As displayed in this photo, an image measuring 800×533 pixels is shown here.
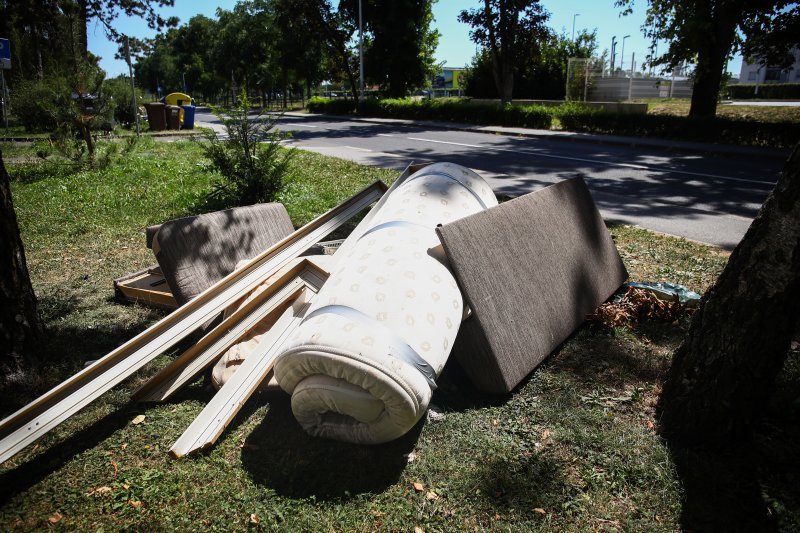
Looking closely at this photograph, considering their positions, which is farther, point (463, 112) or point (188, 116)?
point (463, 112)

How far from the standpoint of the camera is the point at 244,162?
6.87 meters

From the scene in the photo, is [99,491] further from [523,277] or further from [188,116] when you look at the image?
[188,116]

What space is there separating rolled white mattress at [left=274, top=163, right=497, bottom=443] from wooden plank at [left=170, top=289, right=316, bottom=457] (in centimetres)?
40

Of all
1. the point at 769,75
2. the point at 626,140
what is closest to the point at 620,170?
the point at 626,140

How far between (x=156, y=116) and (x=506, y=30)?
17.0 metres

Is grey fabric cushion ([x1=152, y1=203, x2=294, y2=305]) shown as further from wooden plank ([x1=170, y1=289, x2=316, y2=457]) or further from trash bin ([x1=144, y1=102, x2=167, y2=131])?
trash bin ([x1=144, y1=102, x2=167, y2=131])

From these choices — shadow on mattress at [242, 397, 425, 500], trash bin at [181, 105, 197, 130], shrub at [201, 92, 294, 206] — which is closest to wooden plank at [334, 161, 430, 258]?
shadow on mattress at [242, 397, 425, 500]

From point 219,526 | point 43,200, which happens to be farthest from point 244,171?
point 219,526

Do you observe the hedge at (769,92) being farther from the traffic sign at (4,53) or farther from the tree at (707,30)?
the traffic sign at (4,53)

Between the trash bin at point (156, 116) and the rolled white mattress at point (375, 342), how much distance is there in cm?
2181

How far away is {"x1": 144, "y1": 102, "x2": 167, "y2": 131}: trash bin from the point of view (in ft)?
71.6

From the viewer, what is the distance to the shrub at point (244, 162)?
6.86m

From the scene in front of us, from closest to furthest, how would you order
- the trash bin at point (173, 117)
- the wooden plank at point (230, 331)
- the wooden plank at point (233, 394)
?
the wooden plank at point (233, 394), the wooden plank at point (230, 331), the trash bin at point (173, 117)

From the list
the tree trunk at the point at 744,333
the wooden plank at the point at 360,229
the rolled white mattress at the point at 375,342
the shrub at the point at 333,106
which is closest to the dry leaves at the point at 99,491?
the rolled white mattress at the point at 375,342
